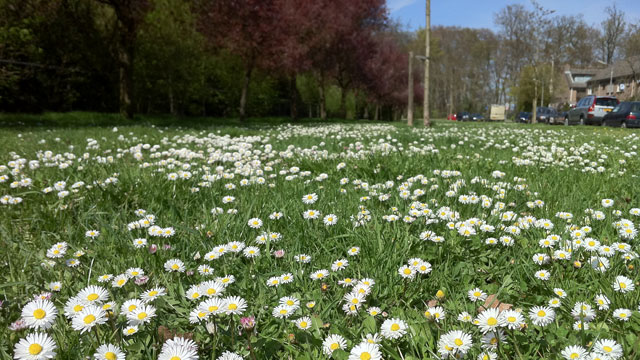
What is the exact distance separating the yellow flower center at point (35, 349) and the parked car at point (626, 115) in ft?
74.7

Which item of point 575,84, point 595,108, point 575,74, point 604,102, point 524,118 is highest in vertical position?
point 575,74

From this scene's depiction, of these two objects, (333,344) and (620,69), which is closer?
(333,344)

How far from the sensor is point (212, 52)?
18.6 metres

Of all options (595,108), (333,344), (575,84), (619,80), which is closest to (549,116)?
(595,108)

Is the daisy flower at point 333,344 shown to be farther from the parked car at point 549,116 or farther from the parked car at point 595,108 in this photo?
the parked car at point 549,116

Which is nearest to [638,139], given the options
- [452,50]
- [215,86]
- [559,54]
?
[559,54]

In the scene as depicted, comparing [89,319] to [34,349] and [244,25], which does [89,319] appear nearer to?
[34,349]

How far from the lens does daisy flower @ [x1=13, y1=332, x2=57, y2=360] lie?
1.02m

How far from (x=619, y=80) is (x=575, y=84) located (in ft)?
73.9

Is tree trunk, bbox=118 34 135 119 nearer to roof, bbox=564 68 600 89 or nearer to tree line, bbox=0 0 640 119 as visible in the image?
tree line, bbox=0 0 640 119

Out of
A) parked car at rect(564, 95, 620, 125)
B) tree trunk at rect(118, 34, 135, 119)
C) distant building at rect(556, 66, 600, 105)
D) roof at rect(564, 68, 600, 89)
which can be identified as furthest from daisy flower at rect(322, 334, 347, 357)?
roof at rect(564, 68, 600, 89)

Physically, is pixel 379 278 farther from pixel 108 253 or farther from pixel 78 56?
pixel 78 56

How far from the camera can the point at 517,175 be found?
13.2 ft

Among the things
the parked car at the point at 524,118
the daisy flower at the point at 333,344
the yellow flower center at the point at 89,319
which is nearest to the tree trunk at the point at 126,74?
the yellow flower center at the point at 89,319
